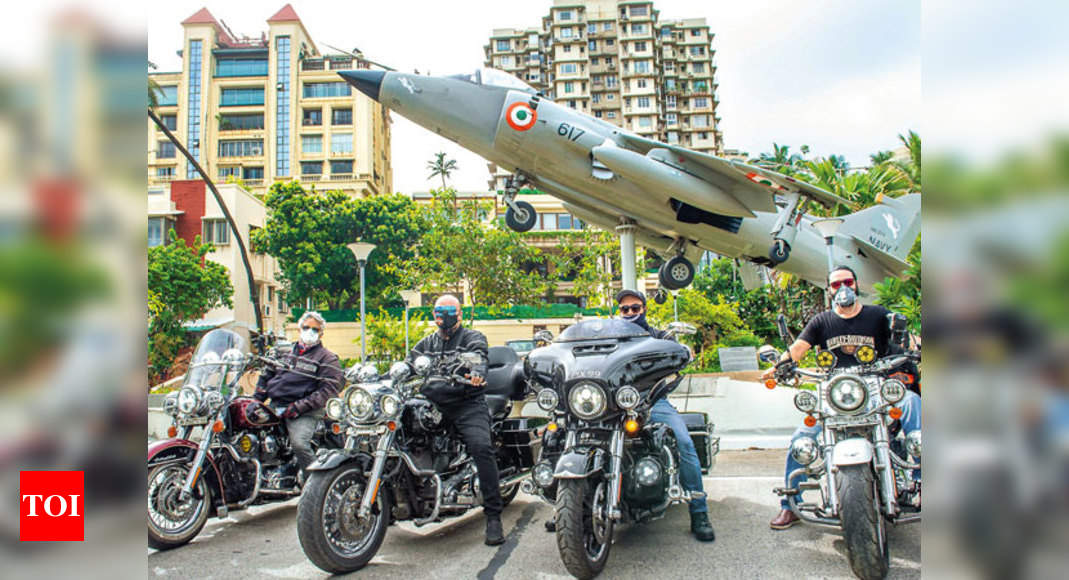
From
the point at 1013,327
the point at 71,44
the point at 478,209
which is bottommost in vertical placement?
the point at 1013,327

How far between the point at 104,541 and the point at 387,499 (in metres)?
3.13

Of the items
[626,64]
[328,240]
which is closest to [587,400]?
[328,240]

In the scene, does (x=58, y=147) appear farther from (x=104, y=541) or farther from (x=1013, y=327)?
(x=1013, y=327)

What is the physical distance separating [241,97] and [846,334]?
7527cm

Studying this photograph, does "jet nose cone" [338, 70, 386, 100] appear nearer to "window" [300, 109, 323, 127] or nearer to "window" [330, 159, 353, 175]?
"window" [330, 159, 353, 175]

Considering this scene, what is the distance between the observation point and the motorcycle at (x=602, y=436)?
11.9ft

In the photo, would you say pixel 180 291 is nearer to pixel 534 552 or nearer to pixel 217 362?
pixel 217 362

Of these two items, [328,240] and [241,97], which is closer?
[328,240]

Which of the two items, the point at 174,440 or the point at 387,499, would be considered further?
the point at 174,440

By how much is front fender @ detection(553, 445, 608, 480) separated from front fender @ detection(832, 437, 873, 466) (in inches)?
49.7

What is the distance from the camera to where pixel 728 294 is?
1444 inches

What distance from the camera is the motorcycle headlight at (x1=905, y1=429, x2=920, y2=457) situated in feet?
12.4

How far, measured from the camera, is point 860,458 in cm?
339

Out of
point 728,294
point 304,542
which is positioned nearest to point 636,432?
point 304,542
